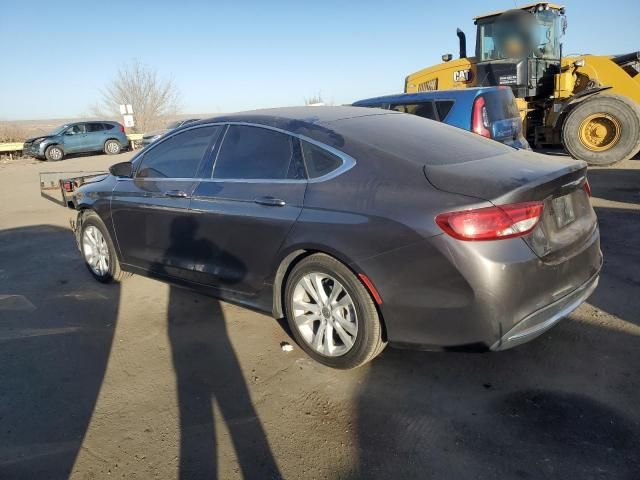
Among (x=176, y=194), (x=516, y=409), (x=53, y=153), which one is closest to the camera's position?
(x=516, y=409)

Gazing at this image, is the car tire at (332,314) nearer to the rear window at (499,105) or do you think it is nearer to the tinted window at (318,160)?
the tinted window at (318,160)

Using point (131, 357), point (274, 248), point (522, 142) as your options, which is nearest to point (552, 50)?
point (522, 142)

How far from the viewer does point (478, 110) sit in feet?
21.5

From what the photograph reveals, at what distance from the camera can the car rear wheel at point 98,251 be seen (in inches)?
194

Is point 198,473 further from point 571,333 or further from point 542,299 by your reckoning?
point 571,333

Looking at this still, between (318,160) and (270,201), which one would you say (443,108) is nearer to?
(318,160)

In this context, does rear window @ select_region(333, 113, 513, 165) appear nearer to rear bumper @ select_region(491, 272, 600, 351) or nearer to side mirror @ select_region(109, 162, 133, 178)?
rear bumper @ select_region(491, 272, 600, 351)

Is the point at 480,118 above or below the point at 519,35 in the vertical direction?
below

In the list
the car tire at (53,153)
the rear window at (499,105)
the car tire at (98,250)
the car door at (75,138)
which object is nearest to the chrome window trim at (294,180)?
the car tire at (98,250)

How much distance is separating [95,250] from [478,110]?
16.2ft

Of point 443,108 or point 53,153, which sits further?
point 53,153

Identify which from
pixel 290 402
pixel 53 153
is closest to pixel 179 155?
pixel 290 402

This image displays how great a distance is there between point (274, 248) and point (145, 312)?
1734mm

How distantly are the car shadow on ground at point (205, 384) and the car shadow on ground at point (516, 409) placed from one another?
0.57 meters
